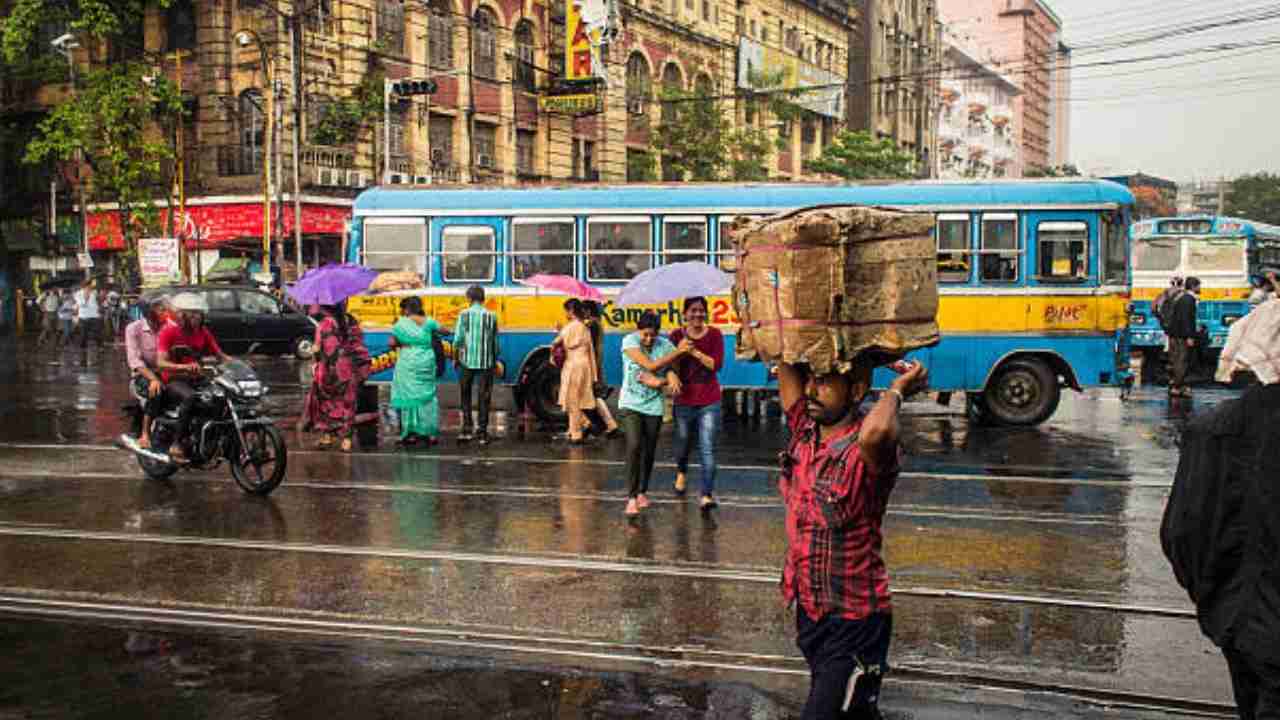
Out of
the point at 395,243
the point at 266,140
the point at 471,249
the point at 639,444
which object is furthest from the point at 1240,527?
the point at 266,140

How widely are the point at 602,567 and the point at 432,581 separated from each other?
1.13 meters

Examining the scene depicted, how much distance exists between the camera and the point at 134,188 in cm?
3478

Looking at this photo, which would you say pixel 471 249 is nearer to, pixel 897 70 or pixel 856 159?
pixel 856 159

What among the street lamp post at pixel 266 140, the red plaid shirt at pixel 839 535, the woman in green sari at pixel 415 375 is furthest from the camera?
the street lamp post at pixel 266 140

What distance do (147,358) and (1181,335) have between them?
1600cm

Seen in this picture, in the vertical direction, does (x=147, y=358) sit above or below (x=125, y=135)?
below

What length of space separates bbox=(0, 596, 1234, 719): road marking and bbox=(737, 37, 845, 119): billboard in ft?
152

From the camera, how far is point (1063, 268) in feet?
50.3

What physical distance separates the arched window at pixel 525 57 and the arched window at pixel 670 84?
250 inches

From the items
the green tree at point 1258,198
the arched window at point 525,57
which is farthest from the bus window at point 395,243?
the green tree at point 1258,198

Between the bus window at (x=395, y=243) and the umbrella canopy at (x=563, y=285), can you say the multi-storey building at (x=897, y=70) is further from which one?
the umbrella canopy at (x=563, y=285)

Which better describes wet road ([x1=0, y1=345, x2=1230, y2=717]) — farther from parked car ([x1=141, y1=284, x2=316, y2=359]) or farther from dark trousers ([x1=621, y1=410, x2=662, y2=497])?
parked car ([x1=141, y1=284, x2=316, y2=359])

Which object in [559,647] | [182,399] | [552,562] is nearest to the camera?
[559,647]

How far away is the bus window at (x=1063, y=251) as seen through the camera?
15.3 meters
